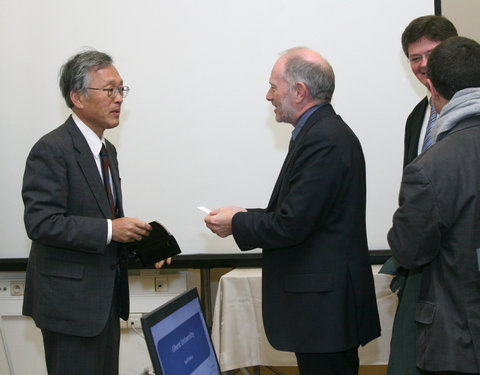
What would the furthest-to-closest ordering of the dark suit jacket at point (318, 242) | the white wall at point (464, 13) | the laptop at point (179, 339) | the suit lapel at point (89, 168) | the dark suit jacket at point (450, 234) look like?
the white wall at point (464, 13)
the suit lapel at point (89, 168)
the dark suit jacket at point (318, 242)
the dark suit jacket at point (450, 234)
the laptop at point (179, 339)

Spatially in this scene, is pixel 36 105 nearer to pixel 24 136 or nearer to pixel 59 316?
pixel 24 136

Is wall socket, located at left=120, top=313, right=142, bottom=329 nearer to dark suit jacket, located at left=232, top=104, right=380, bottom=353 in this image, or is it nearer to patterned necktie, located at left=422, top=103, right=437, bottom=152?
dark suit jacket, located at left=232, top=104, right=380, bottom=353

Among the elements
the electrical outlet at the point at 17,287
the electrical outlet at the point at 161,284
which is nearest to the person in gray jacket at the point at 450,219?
the electrical outlet at the point at 161,284

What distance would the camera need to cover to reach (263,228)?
206cm

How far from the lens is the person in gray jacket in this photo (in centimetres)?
171

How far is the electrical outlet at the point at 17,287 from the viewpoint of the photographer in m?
3.49

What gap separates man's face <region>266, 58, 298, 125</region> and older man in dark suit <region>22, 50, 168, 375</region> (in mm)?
640

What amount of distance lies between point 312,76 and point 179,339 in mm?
1032

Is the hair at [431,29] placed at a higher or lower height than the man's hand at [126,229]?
higher

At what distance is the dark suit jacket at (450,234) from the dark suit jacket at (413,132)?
698mm

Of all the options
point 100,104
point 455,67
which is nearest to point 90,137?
point 100,104

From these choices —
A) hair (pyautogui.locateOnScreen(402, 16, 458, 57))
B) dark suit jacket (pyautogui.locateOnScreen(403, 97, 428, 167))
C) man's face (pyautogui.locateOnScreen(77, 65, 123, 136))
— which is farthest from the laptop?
hair (pyautogui.locateOnScreen(402, 16, 458, 57))

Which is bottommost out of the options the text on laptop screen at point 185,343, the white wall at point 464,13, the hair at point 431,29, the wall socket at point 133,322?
the wall socket at point 133,322

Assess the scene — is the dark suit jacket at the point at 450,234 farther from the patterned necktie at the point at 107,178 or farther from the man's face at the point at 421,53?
the patterned necktie at the point at 107,178
